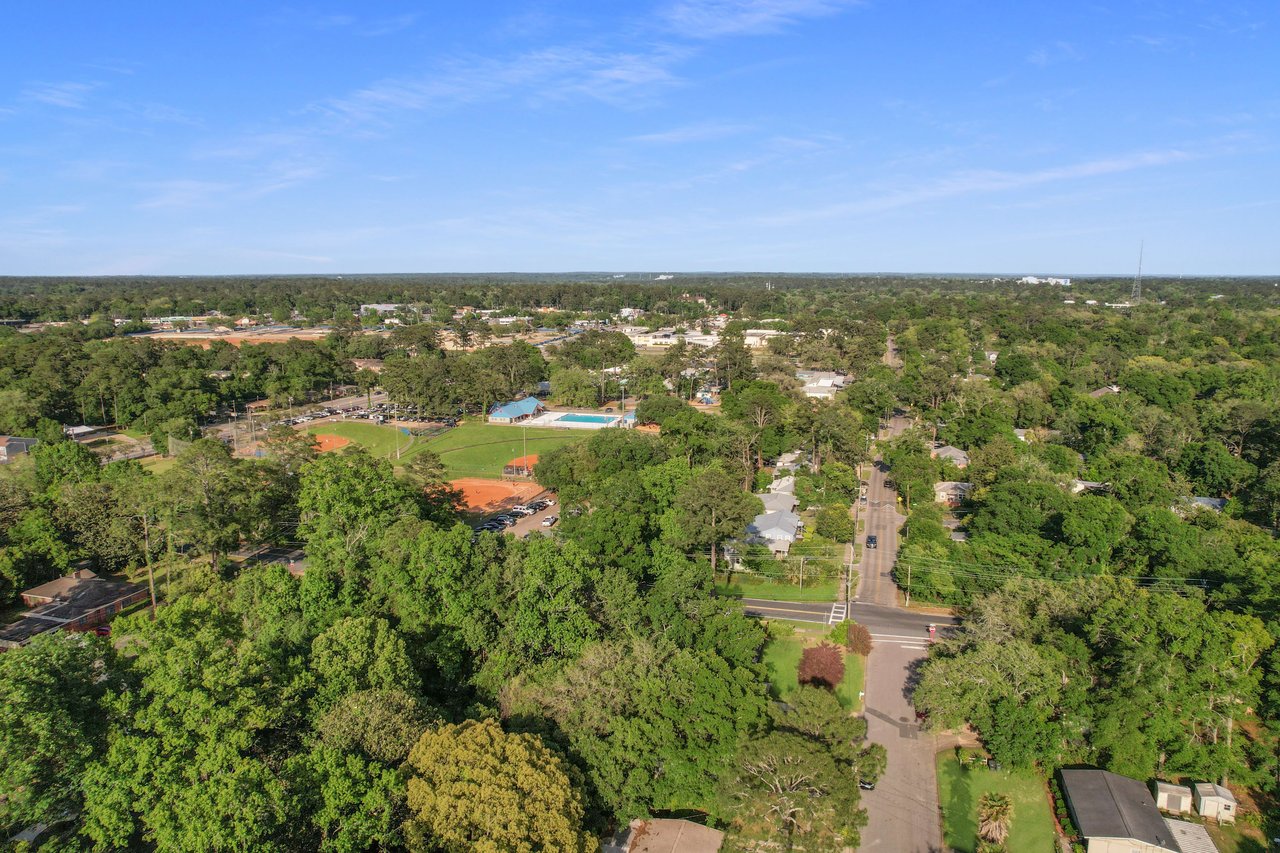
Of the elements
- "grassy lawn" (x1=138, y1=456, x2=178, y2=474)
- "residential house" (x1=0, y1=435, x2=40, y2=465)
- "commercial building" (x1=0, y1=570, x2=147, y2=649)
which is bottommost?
"commercial building" (x1=0, y1=570, x2=147, y2=649)

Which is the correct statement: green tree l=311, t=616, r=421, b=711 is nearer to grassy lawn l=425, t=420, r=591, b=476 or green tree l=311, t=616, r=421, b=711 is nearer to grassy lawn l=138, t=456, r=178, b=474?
grassy lawn l=425, t=420, r=591, b=476

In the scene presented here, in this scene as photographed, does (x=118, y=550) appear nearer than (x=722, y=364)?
Yes

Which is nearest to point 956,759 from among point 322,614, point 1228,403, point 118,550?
point 322,614

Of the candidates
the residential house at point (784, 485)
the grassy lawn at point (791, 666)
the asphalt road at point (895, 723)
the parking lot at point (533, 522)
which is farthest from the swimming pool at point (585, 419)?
the grassy lawn at point (791, 666)

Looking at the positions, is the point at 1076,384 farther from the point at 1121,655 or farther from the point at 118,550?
the point at 118,550

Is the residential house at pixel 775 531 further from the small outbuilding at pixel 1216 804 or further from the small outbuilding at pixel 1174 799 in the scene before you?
the small outbuilding at pixel 1216 804

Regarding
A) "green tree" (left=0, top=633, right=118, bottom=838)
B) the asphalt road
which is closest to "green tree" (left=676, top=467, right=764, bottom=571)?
the asphalt road

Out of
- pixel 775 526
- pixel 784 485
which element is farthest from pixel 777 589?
pixel 784 485
